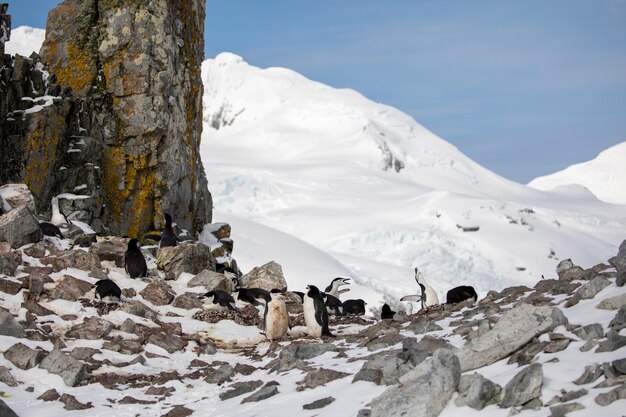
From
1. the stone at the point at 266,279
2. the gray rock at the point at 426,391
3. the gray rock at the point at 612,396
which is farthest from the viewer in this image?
the stone at the point at 266,279

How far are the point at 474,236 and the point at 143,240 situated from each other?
39.7 metres

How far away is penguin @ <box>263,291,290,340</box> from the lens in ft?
43.7

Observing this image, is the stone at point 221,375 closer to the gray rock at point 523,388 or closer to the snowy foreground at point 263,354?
the snowy foreground at point 263,354

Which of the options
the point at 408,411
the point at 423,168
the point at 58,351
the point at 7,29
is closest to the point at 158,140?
the point at 7,29

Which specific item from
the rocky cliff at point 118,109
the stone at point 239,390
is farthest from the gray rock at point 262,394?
the rocky cliff at point 118,109

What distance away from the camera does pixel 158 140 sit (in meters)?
20.8

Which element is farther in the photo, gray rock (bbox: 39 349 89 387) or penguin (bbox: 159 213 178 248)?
penguin (bbox: 159 213 178 248)

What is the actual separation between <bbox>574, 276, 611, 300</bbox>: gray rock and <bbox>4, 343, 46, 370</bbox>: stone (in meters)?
6.91

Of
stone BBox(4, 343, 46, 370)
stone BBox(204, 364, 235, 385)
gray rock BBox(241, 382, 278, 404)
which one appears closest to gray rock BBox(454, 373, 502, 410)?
gray rock BBox(241, 382, 278, 404)

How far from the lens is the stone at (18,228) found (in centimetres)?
1478

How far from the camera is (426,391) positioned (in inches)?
270

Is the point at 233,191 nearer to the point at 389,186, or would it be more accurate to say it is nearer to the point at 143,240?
the point at 389,186

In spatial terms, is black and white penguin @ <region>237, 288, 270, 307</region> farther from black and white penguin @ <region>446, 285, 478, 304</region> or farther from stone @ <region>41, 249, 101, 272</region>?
black and white penguin @ <region>446, 285, 478, 304</region>

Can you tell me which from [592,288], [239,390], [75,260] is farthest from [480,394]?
[75,260]
